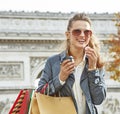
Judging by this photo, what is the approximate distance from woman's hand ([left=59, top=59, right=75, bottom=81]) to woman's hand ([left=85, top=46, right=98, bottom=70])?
0.11 metres

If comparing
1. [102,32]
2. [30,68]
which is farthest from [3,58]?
[102,32]

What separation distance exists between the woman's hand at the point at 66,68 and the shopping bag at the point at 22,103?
0.26m

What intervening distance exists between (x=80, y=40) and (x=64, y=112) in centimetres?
45

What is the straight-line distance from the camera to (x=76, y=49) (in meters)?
3.48

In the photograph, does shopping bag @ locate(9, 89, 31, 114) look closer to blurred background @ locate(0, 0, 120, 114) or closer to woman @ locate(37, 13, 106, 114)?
woman @ locate(37, 13, 106, 114)

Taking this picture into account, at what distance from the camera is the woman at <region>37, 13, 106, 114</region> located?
3359mm

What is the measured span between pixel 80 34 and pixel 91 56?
170 mm

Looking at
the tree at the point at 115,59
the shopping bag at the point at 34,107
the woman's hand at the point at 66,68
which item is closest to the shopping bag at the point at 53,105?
the shopping bag at the point at 34,107

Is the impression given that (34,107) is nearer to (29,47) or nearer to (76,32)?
(76,32)

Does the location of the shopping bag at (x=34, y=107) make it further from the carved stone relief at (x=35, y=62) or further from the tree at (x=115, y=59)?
the carved stone relief at (x=35, y=62)

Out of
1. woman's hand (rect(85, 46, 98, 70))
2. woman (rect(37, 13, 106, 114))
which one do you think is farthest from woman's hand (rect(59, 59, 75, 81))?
woman's hand (rect(85, 46, 98, 70))

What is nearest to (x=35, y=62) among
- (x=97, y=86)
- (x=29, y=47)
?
(x=29, y=47)

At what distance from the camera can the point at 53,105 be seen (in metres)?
3.31

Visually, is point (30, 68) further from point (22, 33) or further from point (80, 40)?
point (80, 40)
